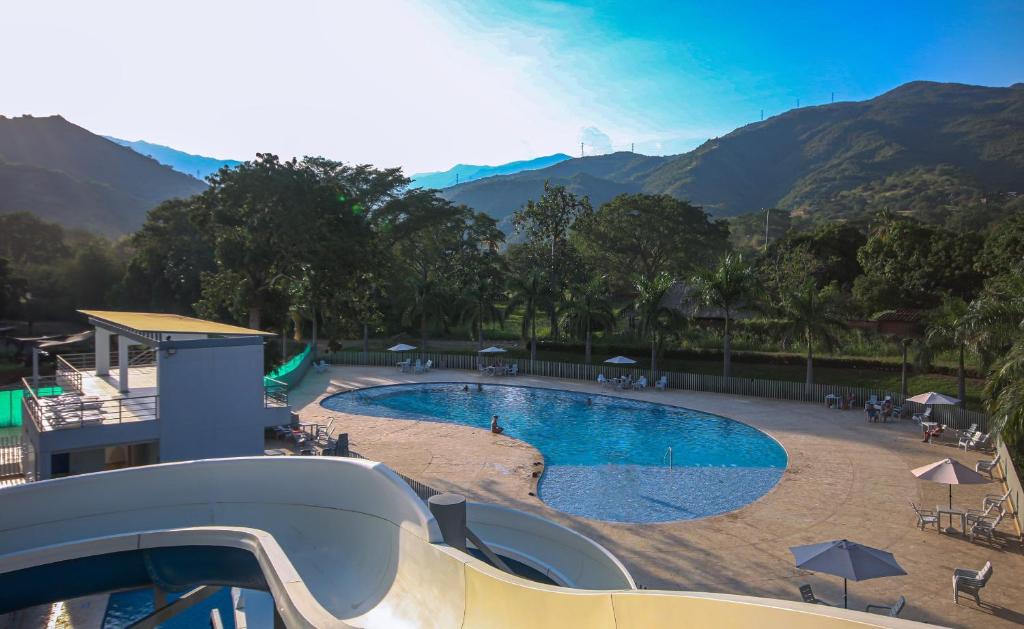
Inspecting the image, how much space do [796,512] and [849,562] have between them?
459cm

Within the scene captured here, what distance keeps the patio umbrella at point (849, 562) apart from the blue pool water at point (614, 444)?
4.49m

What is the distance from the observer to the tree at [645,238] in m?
47.8

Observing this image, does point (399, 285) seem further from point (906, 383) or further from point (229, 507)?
point (229, 507)

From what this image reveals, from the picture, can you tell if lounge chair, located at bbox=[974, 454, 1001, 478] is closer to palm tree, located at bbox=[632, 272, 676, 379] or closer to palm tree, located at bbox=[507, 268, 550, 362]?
palm tree, located at bbox=[632, 272, 676, 379]

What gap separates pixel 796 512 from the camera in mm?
12789

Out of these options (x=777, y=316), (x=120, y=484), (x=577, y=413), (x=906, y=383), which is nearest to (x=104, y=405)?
(x=120, y=484)

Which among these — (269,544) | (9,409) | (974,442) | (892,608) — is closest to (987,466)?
(974,442)

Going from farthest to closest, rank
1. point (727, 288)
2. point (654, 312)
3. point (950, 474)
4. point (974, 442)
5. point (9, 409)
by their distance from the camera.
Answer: point (654, 312) → point (727, 288) → point (9, 409) → point (974, 442) → point (950, 474)

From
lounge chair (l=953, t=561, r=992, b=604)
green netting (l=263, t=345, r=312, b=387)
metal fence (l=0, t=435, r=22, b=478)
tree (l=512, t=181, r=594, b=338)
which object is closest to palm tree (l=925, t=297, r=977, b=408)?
lounge chair (l=953, t=561, r=992, b=604)

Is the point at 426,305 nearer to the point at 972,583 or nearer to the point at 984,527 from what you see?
the point at 984,527

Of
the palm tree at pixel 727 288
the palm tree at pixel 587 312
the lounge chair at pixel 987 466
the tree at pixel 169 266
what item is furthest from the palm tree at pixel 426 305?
the lounge chair at pixel 987 466

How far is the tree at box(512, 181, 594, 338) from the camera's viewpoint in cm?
4262

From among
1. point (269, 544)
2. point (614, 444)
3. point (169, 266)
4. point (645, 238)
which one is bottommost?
point (614, 444)

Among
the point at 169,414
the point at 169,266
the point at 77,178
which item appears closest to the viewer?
the point at 169,414
